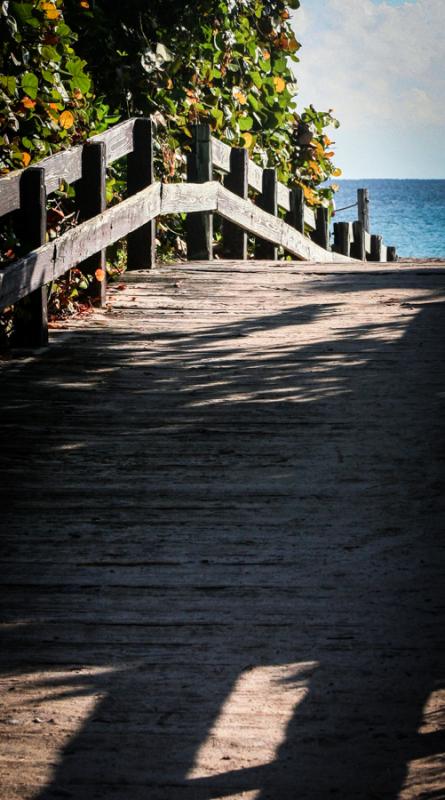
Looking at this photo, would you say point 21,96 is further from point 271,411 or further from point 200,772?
point 200,772

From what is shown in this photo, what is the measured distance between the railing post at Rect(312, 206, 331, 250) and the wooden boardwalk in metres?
8.82

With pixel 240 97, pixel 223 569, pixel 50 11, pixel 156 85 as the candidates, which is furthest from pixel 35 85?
pixel 240 97

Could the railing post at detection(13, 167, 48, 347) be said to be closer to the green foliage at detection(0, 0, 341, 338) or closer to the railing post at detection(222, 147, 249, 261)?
the green foliage at detection(0, 0, 341, 338)

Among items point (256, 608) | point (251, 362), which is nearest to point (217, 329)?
point (251, 362)

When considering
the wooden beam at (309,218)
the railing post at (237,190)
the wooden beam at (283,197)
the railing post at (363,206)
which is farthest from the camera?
the railing post at (363,206)

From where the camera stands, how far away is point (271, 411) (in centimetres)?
584

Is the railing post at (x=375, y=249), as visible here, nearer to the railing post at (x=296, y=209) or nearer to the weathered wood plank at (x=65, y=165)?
the railing post at (x=296, y=209)

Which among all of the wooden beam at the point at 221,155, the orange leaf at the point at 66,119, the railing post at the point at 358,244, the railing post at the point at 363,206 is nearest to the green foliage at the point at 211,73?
→ the wooden beam at the point at 221,155

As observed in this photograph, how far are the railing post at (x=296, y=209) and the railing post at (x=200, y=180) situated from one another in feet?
9.44

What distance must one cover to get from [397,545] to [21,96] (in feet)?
17.7

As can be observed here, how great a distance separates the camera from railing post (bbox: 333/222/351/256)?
18172 millimetres

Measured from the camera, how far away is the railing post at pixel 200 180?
11461mm

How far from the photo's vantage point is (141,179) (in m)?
9.71

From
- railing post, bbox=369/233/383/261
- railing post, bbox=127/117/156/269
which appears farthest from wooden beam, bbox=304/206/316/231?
railing post, bbox=369/233/383/261
